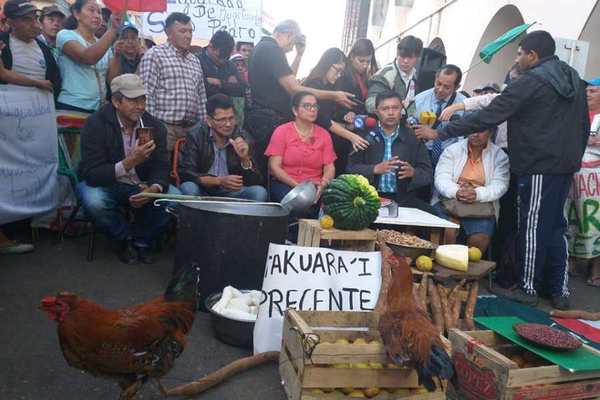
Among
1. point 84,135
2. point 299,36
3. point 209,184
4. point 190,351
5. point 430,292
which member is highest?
point 299,36

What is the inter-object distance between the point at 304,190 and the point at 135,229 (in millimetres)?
1808

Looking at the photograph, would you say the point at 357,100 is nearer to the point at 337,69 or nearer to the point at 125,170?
the point at 337,69

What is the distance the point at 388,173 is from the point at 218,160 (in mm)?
1762

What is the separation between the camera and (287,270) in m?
3.38

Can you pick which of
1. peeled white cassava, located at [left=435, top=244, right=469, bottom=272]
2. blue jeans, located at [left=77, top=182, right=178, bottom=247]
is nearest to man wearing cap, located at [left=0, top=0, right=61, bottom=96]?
blue jeans, located at [left=77, top=182, right=178, bottom=247]

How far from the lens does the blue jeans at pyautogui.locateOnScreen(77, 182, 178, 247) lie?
182 inches

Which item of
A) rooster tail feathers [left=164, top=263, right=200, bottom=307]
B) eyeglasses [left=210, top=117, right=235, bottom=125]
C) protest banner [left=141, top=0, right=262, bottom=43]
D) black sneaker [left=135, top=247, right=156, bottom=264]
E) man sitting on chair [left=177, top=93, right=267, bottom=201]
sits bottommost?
black sneaker [left=135, top=247, right=156, bottom=264]

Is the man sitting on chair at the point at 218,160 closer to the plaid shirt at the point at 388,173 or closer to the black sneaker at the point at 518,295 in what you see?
the plaid shirt at the point at 388,173

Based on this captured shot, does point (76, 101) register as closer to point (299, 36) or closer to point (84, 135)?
point (84, 135)

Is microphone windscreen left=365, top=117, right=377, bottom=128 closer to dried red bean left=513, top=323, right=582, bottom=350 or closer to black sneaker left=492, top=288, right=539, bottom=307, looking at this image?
black sneaker left=492, top=288, right=539, bottom=307

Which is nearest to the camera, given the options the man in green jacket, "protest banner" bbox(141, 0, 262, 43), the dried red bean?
the dried red bean

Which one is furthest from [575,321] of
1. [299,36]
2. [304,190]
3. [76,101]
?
[76,101]

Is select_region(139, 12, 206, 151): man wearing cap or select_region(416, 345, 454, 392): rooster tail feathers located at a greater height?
select_region(139, 12, 206, 151): man wearing cap

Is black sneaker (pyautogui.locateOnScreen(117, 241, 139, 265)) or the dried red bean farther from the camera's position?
black sneaker (pyautogui.locateOnScreen(117, 241, 139, 265))
